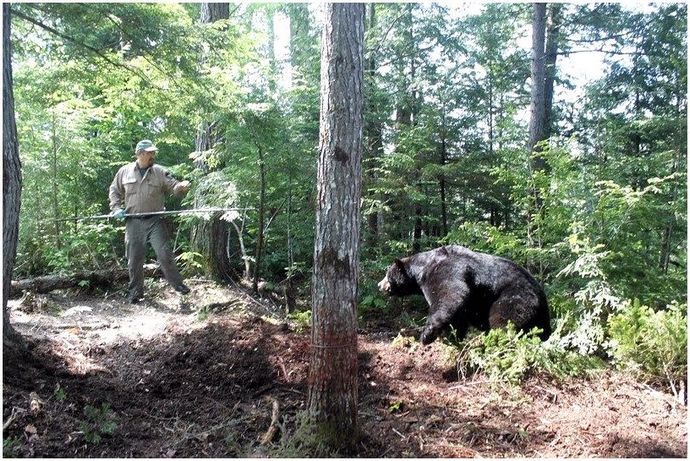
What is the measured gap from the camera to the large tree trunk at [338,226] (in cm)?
358

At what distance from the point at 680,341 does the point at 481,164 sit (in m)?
5.96

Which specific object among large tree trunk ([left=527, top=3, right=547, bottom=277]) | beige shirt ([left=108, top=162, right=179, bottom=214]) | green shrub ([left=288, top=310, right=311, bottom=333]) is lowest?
green shrub ([left=288, top=310, right=311, bottom=333])

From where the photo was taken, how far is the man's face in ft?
25.7

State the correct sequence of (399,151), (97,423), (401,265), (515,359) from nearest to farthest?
1. (97,423)
2. (515,359)
3. (401,265)
4. (399,151)

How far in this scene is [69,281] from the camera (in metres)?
8.38

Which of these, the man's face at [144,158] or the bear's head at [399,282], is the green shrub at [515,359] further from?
the man's face at [144,158]

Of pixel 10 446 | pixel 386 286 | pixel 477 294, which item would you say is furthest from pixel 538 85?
pixel 10 446

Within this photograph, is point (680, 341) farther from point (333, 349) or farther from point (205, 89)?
point (205, 89)

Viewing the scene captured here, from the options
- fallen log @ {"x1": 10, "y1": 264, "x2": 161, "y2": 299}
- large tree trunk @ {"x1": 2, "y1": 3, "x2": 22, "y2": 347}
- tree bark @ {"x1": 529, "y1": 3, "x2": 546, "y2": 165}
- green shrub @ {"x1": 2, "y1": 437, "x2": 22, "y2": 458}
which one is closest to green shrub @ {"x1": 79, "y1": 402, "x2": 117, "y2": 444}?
green shrub @ {"x1": 2, "y1": 437, "x2": 22, "y2": 458}

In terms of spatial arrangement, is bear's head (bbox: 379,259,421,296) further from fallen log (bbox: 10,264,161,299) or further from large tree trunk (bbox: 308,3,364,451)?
fallen log (bbox: 10,264,161,299)

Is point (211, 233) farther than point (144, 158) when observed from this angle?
Yes

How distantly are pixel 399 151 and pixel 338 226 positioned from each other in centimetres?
715

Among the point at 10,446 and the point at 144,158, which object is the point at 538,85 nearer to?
the point at 144,158

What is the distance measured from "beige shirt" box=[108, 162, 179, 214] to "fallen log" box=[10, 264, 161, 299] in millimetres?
1350
